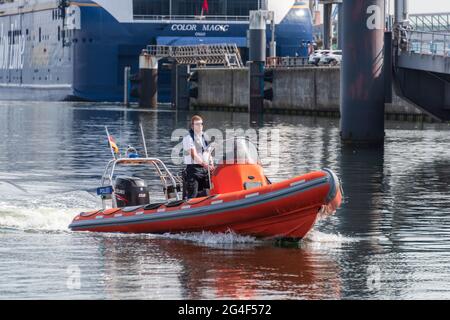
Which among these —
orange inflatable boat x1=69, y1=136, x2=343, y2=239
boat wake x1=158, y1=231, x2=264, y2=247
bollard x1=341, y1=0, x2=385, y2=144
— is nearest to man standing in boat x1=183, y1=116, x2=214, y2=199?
orange inflatable boat x1=69, y1=136, x2=343, y2=239

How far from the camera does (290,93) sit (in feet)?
256

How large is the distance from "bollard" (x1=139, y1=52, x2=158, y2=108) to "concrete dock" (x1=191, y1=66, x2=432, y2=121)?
3535 millimetres

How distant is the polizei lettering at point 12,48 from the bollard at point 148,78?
1123 inches

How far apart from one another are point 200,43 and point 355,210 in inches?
2827

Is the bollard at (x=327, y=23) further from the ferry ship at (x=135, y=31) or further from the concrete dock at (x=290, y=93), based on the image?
the concrete dock at (x=290, y=93)

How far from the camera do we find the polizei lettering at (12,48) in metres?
119

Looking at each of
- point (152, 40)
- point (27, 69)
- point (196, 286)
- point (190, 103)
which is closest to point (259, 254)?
point (196, 286)

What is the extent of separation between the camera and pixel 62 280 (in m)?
17.5

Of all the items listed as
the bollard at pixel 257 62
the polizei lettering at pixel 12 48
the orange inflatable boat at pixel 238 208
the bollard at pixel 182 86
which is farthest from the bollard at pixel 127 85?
the orange inflatable boat at pixel 238 208

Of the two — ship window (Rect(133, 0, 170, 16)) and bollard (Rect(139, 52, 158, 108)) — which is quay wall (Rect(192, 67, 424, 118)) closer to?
bollard (Rect(139, 52, 158, 108))

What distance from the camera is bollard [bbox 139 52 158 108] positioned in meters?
91.5

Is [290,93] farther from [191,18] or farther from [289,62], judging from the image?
[191,18]

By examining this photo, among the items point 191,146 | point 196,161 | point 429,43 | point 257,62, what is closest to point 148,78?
point 257,62

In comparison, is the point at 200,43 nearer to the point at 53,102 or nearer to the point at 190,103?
the point at 190,103
